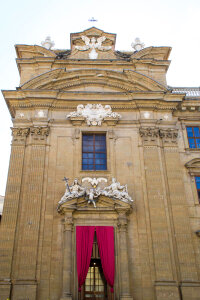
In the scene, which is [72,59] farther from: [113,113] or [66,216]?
[66,216]

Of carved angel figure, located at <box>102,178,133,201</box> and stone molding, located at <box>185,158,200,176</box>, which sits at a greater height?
stone molding, located at <box>185,158,200,176</box>

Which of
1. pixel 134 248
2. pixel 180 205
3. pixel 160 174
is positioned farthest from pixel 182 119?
pixel 134 248

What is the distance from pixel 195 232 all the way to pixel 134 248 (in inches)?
135

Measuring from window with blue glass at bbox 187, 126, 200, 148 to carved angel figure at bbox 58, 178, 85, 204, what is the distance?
7701 mm

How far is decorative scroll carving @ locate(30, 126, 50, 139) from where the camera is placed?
18.7 metres

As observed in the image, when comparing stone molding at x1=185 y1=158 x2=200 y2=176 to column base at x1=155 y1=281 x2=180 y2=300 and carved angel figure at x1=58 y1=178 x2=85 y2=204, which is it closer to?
column base at x1=155 y1=281 x2=180 y2=300

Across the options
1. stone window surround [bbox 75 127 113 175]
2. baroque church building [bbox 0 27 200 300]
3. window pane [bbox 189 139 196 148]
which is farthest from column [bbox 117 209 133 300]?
window pane [bbox 189 139 196 148]

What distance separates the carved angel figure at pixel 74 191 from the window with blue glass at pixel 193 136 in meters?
7.70

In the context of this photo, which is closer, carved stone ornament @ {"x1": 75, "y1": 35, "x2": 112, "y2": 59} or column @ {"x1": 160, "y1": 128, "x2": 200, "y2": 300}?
column @ {"x1": 160, "y1": 128, "x2": 200, "y2": 300}

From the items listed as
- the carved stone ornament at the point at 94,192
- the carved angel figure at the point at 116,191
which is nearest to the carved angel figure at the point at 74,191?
the carved stone ornament at the point at 94,192

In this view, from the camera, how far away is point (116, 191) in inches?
659

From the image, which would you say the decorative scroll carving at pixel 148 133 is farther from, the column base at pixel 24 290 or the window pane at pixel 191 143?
the column base at pixel 24 290

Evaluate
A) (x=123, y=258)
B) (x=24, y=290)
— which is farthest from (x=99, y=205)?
(x=24, y=290)

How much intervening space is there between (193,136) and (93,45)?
9728 mm
